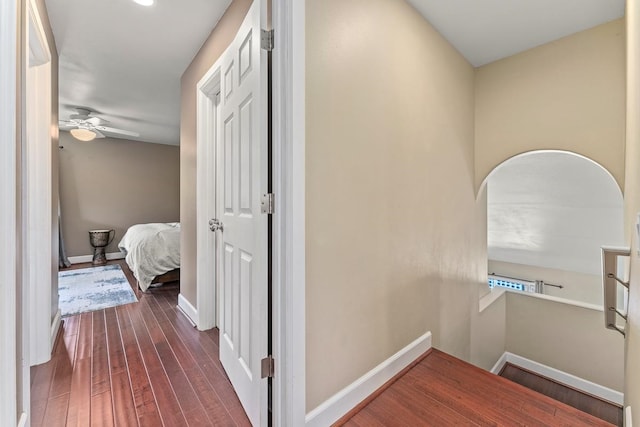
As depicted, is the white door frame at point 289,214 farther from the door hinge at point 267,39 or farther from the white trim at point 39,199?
the white trim at point 39,199

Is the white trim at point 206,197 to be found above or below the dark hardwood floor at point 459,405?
above

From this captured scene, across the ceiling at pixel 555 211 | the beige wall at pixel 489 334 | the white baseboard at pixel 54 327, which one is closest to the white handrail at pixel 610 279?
the beige wall at pixel 489 334

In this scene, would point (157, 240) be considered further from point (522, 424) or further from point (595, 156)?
point (595, 156)

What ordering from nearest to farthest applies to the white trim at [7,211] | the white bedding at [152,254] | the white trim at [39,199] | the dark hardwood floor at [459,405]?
the white trim at [7,211], the dark hardwood floor at [459,405], the white trim at [39,199], the white bedding at [152,254]

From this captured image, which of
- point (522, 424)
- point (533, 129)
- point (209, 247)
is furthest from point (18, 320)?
point (533, 129)

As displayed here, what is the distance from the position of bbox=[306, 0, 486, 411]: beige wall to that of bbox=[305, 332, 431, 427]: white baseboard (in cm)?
4

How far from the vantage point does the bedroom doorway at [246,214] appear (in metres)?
1.20

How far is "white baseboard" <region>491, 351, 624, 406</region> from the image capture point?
102 inches

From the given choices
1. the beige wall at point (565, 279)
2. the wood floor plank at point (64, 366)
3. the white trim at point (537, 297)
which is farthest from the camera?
the beige wall at point (565, 279)

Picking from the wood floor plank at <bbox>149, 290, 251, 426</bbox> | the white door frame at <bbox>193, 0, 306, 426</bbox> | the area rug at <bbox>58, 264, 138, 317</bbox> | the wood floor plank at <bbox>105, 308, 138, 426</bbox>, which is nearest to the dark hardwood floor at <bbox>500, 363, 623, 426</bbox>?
the white door frame at <bbox>193, 0, 306, 426</bbox>

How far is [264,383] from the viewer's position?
4.00ft

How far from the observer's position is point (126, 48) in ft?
8.05

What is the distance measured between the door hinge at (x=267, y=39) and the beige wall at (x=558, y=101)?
2237mm

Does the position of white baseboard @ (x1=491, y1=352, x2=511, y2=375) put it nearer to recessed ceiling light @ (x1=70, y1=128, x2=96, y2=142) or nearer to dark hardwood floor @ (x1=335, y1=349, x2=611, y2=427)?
dark hardwood floor @ (x1=335, y1=349, x2=611, y2=427)
